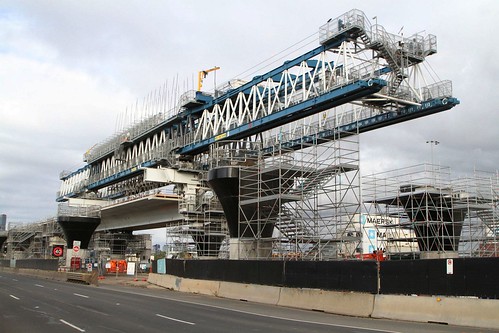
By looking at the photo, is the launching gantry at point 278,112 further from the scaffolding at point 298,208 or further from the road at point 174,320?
the road at point 174,320

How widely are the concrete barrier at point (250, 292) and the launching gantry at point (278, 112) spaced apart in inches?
230

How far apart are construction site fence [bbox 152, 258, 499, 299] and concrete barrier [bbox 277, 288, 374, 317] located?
252 mm

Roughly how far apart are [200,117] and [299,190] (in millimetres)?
19248

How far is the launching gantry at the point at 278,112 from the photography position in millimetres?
28719

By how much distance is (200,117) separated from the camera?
4512 centimetres

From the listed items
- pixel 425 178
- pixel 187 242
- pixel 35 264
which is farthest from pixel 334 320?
pixel 35 264

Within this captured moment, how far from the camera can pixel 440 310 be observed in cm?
1554

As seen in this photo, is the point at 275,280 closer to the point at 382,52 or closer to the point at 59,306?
the point at 59,306

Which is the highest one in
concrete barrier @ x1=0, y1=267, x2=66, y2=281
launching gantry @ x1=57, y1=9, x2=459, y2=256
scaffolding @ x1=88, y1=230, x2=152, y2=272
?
launching gantry @ x1=57, y1=9, x2=459, y2=256

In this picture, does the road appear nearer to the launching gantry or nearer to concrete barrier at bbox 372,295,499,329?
concrete barrier at bbox 372,295,499,329

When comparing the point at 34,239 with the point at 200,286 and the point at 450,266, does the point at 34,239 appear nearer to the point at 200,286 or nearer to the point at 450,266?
the point at 200,286

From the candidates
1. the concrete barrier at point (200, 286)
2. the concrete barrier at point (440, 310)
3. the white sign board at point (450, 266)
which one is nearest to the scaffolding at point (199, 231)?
the concrete barrier at point (200, 286)

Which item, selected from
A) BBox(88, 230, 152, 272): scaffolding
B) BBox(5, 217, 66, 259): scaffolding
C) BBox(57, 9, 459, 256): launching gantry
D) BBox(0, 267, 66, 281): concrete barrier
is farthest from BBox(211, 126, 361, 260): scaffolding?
BBox(5, 217, 66, 259): scaffolding

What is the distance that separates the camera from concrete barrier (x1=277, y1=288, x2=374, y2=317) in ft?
58.5
